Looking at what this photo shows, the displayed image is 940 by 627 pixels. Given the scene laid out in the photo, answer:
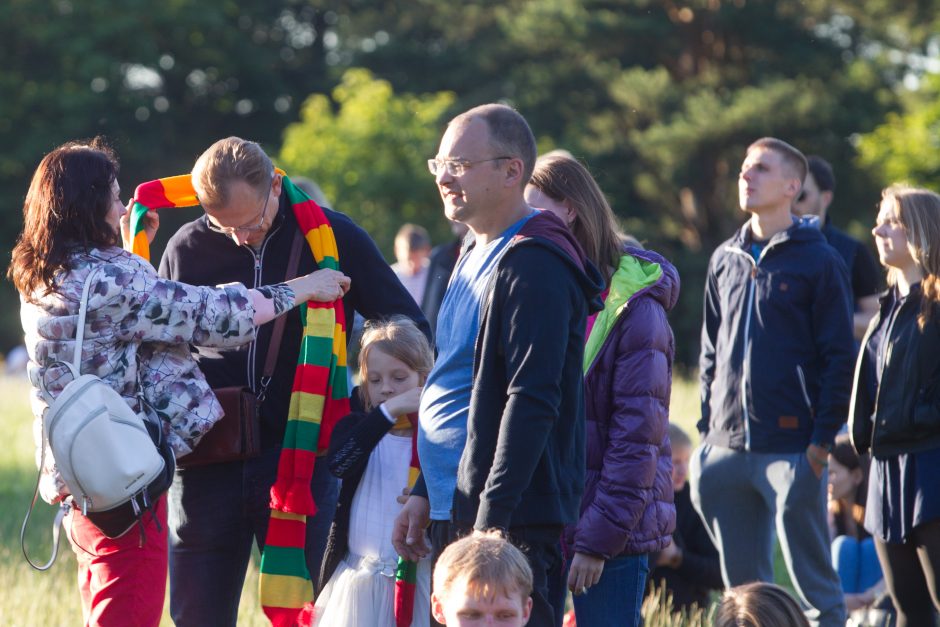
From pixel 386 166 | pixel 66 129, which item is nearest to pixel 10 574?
pixel 386 166

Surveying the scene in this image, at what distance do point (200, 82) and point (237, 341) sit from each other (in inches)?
1554

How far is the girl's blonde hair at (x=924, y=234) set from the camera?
195 inches

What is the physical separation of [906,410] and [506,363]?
2259 millimetres

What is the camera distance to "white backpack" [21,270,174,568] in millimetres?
3623

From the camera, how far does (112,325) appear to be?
12.4ft

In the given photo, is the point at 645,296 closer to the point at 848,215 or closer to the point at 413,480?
the point at 413,480

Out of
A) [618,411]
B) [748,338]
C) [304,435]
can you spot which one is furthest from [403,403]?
[748,338]

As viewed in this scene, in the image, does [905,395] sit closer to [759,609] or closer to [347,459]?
[759,609]

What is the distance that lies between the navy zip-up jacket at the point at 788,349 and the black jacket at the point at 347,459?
2053 millimetres

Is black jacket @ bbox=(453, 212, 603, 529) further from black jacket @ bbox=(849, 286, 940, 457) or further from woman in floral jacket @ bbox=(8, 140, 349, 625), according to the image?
black jacket @ bbox=(849, 286, 940, 457)

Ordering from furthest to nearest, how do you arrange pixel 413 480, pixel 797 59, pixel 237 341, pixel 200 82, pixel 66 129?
pixel 200 82 < pixel 66 129 < pixel 797 59 < pixel 413 480 < pixel 237 341

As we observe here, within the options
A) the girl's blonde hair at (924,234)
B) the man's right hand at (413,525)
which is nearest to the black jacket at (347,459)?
the man's right hand at (413,525)

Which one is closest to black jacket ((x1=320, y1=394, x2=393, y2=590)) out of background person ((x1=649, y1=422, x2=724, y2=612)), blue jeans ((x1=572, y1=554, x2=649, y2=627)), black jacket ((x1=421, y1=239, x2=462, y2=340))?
blue jeans ((x1=572, y1=554, x2=649, y2=627))

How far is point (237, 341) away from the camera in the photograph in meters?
3.94
